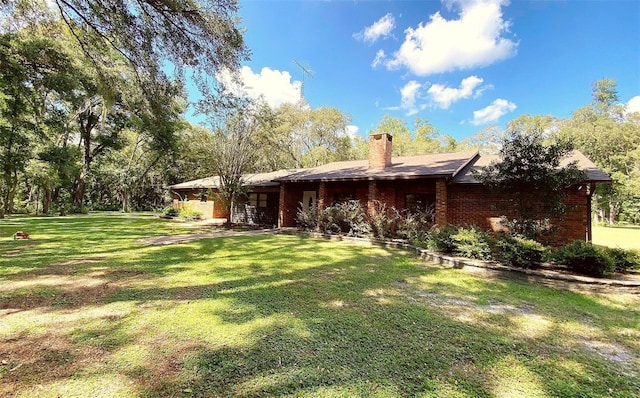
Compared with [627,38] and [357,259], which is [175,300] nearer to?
[357,259]

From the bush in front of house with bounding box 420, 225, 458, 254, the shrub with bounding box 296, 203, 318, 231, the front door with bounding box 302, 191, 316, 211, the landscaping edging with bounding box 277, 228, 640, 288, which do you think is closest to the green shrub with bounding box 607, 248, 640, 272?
the landscaping edging with bounding box 277, 228, 640, 288

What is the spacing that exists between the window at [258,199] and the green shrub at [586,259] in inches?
556

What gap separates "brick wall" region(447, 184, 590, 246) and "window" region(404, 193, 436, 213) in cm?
72

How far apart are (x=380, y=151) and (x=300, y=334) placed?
11.5 meters

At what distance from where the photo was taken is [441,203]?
34.2 ft

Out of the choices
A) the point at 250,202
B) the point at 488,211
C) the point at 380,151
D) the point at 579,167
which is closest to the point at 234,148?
the point at 250,202

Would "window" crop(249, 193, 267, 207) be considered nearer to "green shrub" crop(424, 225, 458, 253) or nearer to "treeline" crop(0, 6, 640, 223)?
"treeline" crop(0, 6, 640, 223)

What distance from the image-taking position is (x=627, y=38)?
10266 mm

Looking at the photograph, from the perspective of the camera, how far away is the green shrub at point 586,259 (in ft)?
19.0

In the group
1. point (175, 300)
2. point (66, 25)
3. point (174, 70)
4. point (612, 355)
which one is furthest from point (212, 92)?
point (612, 355)

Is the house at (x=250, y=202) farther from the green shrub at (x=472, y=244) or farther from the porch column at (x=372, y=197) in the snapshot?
the green shrub at (x=472, y=244)

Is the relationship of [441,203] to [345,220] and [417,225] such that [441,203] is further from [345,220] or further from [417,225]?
[345,220]

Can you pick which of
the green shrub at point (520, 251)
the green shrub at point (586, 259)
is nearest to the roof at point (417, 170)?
the green shrub at point (520, 251)

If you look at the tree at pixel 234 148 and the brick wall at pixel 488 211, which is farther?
the tree at pixel 234 148
